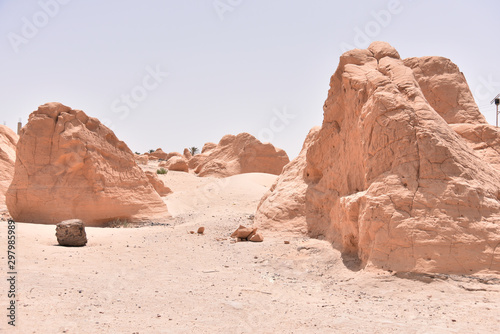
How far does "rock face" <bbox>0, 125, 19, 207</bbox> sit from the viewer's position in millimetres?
14887

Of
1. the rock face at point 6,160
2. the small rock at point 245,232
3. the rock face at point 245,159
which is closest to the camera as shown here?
the small rock at point 245,232

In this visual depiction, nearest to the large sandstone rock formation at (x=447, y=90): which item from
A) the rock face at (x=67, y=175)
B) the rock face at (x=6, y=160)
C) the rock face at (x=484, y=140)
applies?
the rock face at (x=484, y=140)

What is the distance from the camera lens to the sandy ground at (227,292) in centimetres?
374

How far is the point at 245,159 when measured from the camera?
2470cm

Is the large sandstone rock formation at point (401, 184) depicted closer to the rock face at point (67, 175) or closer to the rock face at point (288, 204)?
the rock face at point (288, 204)

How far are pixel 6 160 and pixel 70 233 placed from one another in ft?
36.4

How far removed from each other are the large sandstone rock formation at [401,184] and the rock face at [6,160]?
40.4 feet

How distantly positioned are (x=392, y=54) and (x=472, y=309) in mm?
4968

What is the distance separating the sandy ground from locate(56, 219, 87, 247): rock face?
221mm

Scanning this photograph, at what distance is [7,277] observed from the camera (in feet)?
14.9

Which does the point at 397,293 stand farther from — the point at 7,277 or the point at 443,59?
the point at 443,59

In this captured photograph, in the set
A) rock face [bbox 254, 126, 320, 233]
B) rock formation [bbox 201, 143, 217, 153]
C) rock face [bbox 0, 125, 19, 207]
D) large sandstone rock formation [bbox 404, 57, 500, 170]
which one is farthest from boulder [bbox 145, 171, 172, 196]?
rock formation [bbox 201, 143, 217, 153]

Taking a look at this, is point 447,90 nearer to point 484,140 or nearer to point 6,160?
point 484,140

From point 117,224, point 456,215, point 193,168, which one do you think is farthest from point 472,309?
point 193,168
